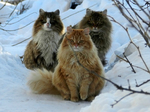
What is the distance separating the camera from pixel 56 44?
554cm

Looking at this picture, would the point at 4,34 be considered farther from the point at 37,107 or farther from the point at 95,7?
the point at 37,107

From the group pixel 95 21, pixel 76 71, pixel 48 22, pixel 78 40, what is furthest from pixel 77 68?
pixel 48 22

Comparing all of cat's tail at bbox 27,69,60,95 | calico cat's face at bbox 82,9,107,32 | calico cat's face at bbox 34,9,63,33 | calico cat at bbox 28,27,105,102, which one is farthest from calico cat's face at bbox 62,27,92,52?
calico cat's face at bbox 34,9,63,33

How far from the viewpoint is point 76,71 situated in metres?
3.74

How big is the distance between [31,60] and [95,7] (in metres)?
5.99

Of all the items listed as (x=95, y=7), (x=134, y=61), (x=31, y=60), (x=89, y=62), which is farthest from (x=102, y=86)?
(x=95, y=7)

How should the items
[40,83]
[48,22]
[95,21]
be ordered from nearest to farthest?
[40,83], [95,21], [48,22]

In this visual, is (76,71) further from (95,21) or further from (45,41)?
(45,41)

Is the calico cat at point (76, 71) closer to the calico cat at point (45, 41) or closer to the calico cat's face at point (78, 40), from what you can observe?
the calico cat's face at point (78, 40)

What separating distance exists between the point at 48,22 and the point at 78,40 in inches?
66.5

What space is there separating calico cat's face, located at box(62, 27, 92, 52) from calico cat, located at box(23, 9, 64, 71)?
62.4 inches

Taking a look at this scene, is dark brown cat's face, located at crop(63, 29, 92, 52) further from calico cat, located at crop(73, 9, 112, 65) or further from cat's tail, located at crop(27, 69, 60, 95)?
calico cat, located at crop(73, 9, 112, 65)

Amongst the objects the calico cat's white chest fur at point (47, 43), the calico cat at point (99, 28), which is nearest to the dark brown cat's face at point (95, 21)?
the calico cat at point (99, 28)

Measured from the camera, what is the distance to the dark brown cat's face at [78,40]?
3.73 m
